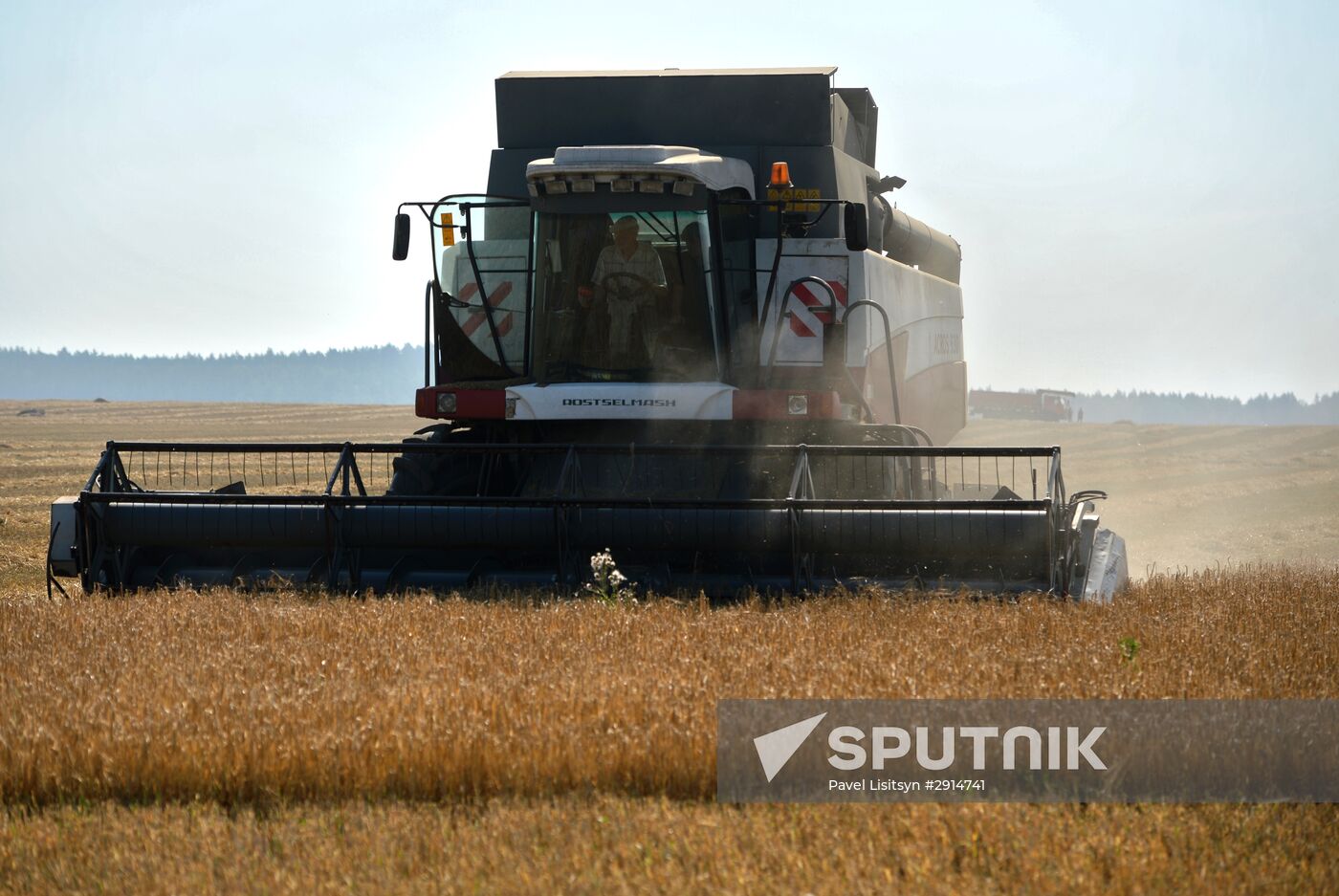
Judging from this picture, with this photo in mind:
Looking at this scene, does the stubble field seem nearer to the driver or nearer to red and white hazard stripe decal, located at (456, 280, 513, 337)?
the driver

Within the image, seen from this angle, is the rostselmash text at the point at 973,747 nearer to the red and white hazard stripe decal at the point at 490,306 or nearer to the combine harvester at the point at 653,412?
the combine harvester at the point at 653,412

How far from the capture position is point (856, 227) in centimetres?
802

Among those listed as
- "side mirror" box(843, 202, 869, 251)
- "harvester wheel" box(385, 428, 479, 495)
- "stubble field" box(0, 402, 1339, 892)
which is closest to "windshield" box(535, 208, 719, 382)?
"side mirror" box(843, 202, 869, 251)

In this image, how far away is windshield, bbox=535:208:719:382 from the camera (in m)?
8.25

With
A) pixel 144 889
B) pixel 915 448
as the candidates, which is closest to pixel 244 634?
pixel 144 889

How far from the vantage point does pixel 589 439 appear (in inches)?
337

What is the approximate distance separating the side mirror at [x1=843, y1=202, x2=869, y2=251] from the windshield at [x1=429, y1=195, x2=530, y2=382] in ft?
6.38

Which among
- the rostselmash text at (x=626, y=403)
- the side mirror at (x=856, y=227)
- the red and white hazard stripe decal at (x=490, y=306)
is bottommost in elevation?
the rostselmash text at (x=626, y=403)

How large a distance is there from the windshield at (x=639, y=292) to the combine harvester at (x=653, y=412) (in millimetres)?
14

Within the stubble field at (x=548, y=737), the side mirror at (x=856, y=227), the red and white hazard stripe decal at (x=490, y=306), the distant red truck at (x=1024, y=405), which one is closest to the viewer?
the stubble field at (x=548, y=737)

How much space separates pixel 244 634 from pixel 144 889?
277 centimetres

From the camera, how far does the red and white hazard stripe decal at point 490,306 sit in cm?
875

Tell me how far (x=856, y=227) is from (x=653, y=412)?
5.09 ft

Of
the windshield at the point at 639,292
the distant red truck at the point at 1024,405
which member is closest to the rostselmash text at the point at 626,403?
the windshield at the point at 639,292
